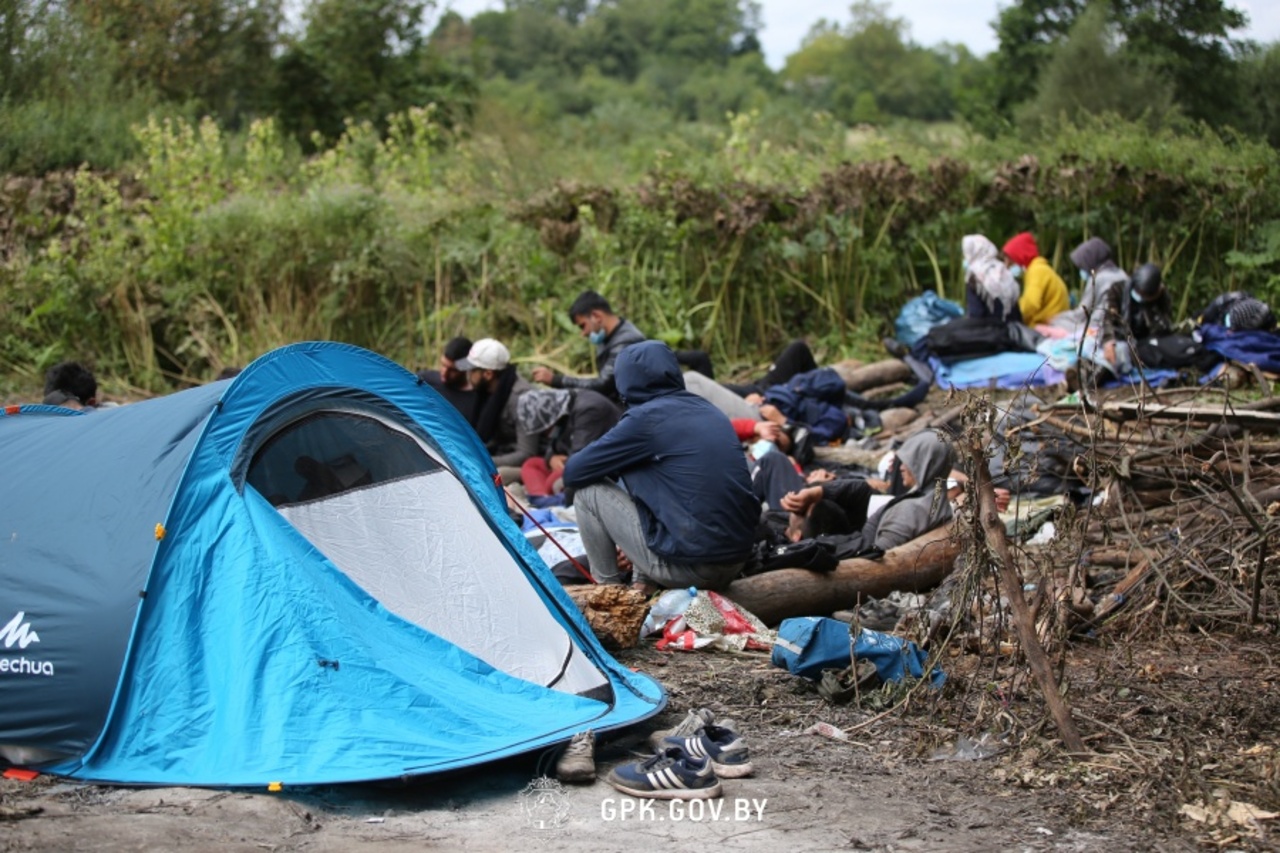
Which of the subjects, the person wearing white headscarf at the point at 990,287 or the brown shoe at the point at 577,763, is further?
the person wearing white headscarf at the point at 990,287

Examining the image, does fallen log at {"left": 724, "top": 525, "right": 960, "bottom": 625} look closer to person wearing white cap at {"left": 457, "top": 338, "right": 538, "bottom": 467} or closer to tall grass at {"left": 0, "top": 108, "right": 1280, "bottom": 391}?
person wearing white cap at {"left": 457, "top": 338, "right": 538, "bottom": 467}

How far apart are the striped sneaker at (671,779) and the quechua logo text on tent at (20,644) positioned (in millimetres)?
2055

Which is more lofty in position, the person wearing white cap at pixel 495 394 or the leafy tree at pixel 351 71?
the leafy tree at pixel 351 71

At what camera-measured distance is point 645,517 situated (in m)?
6.68

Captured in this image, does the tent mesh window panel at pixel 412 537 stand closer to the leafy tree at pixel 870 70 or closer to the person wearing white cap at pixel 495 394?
the person wearing white cap at pixel 495 394

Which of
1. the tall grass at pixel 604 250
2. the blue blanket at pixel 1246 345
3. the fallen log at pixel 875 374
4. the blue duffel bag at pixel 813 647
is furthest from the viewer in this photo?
the tall grass at pixel 604 250

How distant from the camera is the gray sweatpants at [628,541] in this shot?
664 cm

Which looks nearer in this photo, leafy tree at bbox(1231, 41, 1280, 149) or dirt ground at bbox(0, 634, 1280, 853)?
dirt ground at bbox(0, 634, 1280, 853)

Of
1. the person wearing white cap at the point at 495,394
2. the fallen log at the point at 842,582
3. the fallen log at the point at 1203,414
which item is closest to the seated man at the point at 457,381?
the person wearing white cap at the point at 495,394

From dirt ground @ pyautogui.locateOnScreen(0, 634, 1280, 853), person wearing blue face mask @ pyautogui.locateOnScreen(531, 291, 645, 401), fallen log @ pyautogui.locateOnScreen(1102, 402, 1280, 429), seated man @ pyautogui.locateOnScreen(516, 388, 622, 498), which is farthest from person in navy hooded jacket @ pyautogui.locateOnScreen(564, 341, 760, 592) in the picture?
person wearing blue face mask @ pyautogui.locateOnScreen(531, 291, 645, 401)

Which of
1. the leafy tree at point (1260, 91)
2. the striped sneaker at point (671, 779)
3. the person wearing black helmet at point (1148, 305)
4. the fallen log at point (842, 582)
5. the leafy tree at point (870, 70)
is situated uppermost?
the leafy tree at point (870, 70)

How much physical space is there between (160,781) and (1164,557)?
4.36 m

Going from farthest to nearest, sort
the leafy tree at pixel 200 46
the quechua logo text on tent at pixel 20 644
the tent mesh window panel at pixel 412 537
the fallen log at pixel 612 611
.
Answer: the leafy tree at pixel 200 46
the fallen log at pixel 612 611
the tent mesh window panel at pixel 412 537
the quechua logo text on tent at pixel 20 644

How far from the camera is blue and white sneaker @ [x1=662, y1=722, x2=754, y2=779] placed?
465 centimetres
